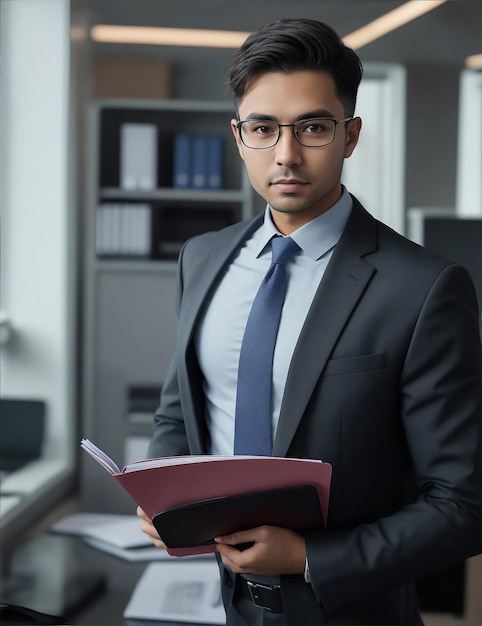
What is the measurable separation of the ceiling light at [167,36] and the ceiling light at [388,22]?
644 mm

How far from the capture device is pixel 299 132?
1237mm

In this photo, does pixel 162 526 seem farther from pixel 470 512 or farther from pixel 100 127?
pixel 100 127

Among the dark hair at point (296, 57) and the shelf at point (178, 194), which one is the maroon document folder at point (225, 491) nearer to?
the dark hair at point (296, 57)

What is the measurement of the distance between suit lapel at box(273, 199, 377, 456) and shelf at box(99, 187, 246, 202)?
9.11 ft

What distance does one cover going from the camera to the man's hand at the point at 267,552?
117cm

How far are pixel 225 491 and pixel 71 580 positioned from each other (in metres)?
0.81

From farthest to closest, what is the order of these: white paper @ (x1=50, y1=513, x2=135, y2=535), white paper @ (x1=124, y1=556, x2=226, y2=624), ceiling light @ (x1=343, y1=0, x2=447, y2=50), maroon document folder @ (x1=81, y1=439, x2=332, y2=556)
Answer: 1. ceiling light @ (x1=343, y1=0, x2=447, y2=50)
2. white paper @ (x1=50, y1=513, x2=135, y2=535)
3. white paper @ (x1=124, y1=556, x2=226, y2=624)
4. maroon document folder @ (x1=81, y1=439, x2=332, y2=556)

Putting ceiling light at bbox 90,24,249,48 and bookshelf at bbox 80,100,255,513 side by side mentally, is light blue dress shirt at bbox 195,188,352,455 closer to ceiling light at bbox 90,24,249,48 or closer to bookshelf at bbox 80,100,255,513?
bookshelf at bbox 80,100,255,513

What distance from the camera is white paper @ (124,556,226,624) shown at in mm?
1629

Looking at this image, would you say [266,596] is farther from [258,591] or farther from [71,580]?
[71,580]

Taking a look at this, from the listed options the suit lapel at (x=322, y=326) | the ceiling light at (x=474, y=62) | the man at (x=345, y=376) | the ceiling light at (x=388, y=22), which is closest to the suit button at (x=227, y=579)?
the man at (x=345, y=376)

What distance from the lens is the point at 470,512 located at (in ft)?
3.93

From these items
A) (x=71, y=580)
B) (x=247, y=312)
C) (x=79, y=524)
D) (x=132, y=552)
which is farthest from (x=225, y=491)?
(x=79, y=524)

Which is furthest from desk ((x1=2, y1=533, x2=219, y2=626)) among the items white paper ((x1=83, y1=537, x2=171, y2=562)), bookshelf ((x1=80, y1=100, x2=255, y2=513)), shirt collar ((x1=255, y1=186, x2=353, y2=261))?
bookshelf ((x1=80, y1=100, x2=255, y2=513))
